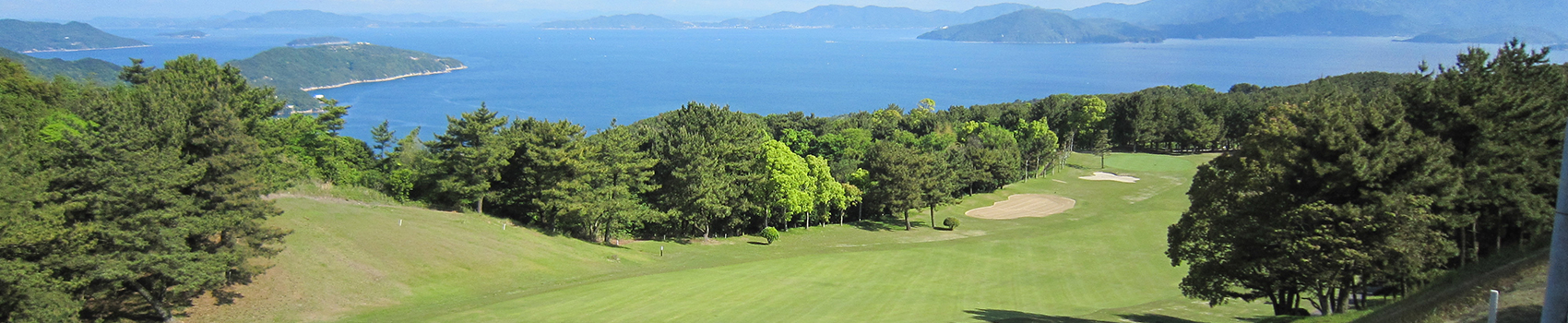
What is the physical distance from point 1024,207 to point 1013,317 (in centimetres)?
3877

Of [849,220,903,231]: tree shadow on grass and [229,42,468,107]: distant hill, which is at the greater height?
[229,42,468,107]: distant hill

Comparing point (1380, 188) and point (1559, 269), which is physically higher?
point (1559, 269)

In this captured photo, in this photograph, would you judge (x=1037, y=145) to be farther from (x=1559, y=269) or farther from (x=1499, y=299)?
(x=1559, y=269)

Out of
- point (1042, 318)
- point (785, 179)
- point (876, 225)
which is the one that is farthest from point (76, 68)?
point (1042, 318)

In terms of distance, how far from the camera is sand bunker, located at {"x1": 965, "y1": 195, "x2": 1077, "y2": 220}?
Answer: 184 feet

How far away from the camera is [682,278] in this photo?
28.8 metres

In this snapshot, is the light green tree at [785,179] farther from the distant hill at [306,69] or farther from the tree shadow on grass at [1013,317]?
the distant hill at [306,69]

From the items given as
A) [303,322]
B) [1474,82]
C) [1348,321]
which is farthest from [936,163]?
[303,322]

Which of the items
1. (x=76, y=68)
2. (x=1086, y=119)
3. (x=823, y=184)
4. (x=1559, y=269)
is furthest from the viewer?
(x=76, y=68)

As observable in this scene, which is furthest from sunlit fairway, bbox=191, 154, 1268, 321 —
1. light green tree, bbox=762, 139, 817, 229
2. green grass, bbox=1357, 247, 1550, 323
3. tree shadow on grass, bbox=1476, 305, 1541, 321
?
tree shadow on grass, bbox=1476, 305, 1541, 321

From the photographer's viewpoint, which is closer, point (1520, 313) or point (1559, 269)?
point (1559, 269)

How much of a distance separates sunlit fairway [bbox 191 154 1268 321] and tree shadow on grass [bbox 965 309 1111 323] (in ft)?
0.23

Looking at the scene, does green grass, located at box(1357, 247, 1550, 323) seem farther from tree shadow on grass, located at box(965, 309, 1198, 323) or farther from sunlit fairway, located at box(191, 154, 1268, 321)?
sunlit fairway, located at box(191, 154, 1268, 321)

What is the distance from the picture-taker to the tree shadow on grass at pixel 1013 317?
2152 centimetres
